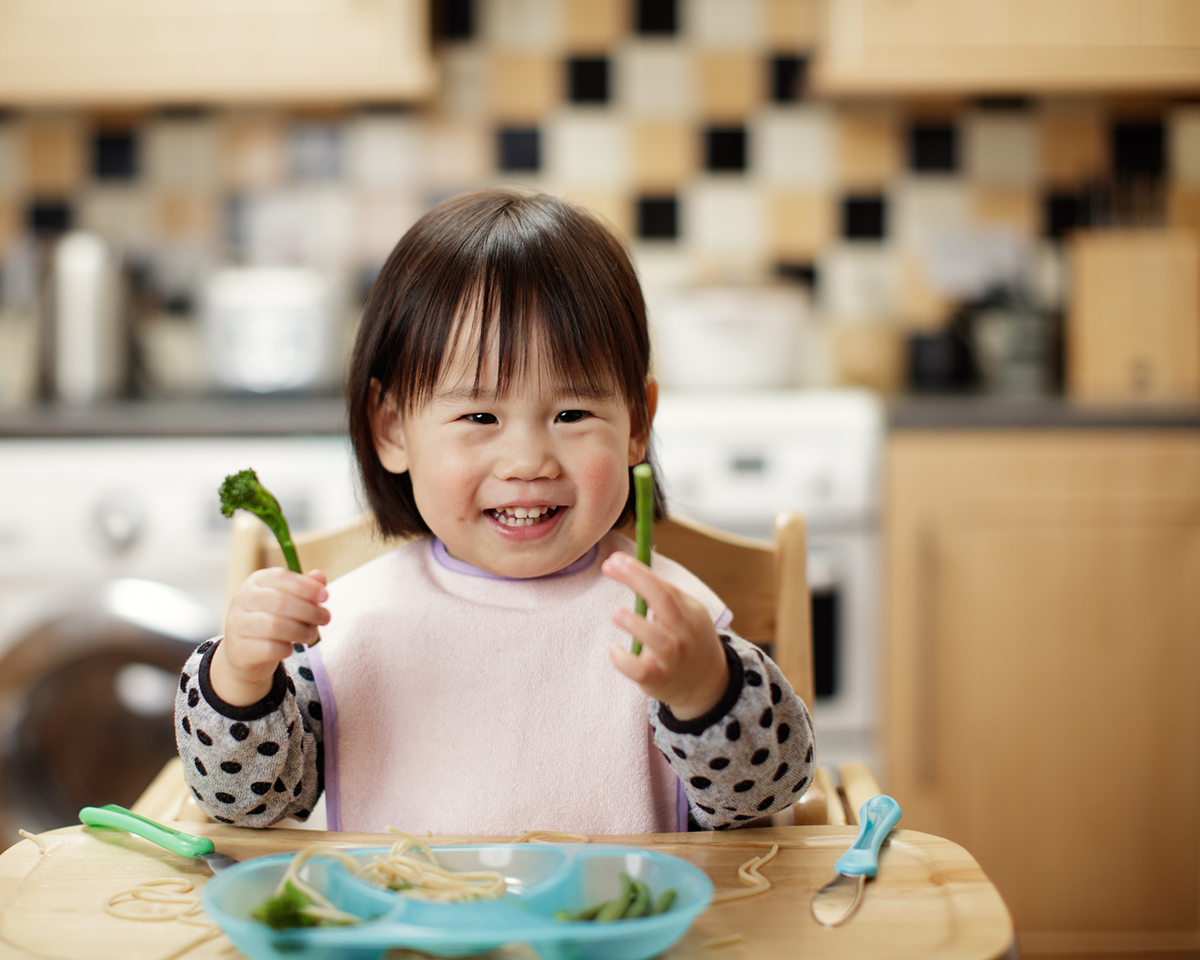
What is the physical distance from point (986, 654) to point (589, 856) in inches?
54.7

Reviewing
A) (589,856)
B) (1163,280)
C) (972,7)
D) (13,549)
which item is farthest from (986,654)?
(13,549)

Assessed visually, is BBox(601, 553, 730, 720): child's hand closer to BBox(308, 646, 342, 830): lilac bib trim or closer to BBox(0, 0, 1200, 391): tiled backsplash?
BBox(308, 646, 342, 830): lilac bib trim

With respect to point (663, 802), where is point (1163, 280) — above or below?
above

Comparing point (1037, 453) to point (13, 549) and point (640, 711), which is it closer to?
point (640, 711)

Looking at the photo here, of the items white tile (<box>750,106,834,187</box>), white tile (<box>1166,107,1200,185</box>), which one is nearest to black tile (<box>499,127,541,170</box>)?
white tile (<box>750,106,834,187</box>)

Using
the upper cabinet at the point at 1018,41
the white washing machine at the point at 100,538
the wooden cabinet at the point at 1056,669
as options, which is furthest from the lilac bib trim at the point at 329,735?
the upper cabinet at the point at 1018,41

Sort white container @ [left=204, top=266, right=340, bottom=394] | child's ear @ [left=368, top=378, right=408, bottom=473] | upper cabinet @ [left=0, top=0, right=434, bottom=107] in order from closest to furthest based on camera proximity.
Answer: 1. child's ear @ [left=368, top=378, right=408, bottom=473]
2. upper cabinet @ [left=0, top=0, right=434, bottom=107]
3. white container @ [left=204, top=266, right=340, bottom=394]

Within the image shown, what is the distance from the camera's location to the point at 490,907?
1.58 feet

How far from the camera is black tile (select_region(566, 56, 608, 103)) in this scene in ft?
7.52

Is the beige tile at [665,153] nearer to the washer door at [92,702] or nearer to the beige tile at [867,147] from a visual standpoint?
the beige tile at [867,147]

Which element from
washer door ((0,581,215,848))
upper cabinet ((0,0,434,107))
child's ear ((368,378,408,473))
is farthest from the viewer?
upper cabinet ((0,0,434,107))

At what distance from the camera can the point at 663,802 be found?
77 cm

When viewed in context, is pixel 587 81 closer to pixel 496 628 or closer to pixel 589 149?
pixel 589 149

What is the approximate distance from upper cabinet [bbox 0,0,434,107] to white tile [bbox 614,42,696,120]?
506 mm
